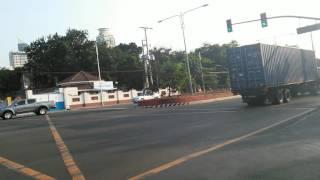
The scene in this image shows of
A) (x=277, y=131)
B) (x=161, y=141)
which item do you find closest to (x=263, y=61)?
(x=277, y=131)

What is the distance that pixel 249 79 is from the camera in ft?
94.0

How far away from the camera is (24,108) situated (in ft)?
140

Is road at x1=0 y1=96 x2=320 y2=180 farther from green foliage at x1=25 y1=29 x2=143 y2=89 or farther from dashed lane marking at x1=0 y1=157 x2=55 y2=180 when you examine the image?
green foliage at x1=25 y1=29 x2=143 y2=89

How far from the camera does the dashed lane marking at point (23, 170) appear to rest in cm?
898

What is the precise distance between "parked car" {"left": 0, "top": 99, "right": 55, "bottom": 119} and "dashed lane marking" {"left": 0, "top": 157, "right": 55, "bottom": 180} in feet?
100

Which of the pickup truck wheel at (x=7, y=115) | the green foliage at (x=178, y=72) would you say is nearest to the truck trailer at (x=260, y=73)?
the pickup truck wheel at (x=7, y=115)

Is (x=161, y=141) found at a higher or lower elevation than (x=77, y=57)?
lower

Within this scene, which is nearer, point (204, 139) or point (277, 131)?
point (204, 139)

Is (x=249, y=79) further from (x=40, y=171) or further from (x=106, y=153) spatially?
(x=40, y=171)

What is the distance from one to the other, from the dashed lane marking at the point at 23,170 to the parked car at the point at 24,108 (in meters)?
30.6

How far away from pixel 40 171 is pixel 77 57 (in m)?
90.3

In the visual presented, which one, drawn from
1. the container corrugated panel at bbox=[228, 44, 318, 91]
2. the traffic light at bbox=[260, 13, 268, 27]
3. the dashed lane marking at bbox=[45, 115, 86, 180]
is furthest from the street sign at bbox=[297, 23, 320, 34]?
the dashed lane marking at bbox=[45, 115, 86, 180]

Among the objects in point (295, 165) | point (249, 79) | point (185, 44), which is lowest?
point (295, 165)

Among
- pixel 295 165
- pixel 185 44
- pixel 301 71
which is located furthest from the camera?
pixel 185 44
